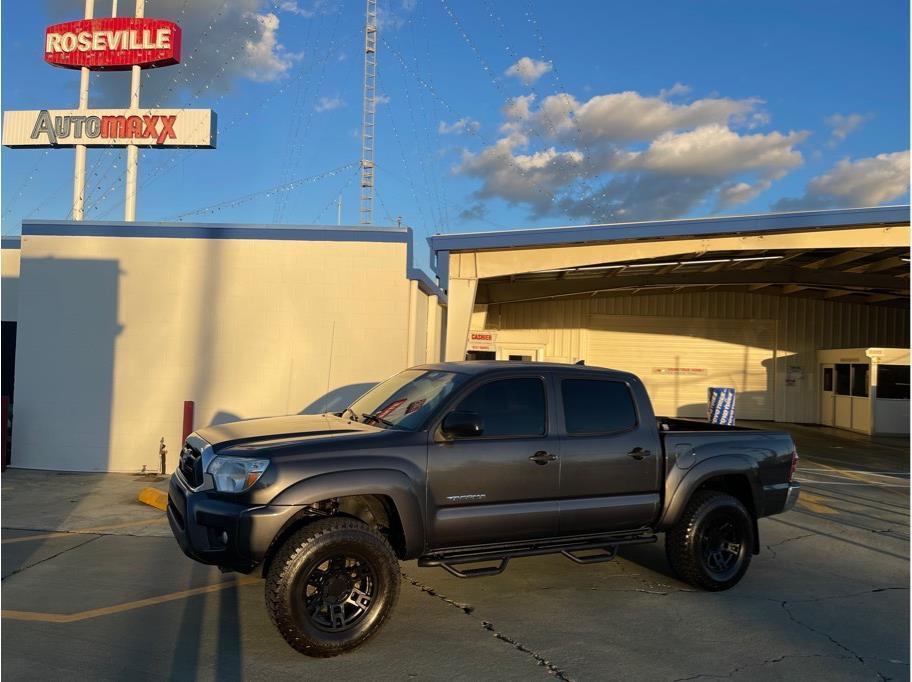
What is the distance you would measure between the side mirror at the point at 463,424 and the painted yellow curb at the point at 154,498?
226 inches

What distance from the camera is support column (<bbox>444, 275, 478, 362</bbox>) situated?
46.1 ft

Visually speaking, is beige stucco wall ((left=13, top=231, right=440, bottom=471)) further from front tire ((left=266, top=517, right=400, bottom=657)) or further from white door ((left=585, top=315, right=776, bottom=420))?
white door ((left=585, top=315, right=776, bottom=420))

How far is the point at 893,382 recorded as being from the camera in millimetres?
23109

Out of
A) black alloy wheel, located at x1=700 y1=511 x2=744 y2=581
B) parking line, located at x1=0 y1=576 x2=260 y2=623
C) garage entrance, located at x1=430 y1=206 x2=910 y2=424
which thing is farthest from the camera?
garage entrance, located at x1=430 y1=206 x2=910 y2=424

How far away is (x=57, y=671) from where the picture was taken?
4.33 metres

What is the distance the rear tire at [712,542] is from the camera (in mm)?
6215

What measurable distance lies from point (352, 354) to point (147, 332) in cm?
336

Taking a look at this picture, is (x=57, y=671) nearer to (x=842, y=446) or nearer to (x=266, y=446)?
(x=266, y=446)

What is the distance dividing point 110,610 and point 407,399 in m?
2.70

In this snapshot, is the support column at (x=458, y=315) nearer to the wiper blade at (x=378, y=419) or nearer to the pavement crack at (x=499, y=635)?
the pavement crack at (x=499, y=635)

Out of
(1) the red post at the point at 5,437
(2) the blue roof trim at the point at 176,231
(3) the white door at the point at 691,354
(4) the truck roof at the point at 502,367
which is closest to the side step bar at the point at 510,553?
(4) the truck roof at the point at 502,367

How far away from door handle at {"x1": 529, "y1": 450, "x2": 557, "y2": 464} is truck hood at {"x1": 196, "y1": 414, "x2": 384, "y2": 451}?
1162mm

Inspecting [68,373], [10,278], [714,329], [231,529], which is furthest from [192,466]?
[714,329]

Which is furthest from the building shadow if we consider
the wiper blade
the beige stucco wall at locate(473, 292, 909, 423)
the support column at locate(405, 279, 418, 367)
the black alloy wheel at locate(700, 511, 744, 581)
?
the beige stucco wall at locate(473, 292, 909, 423)
